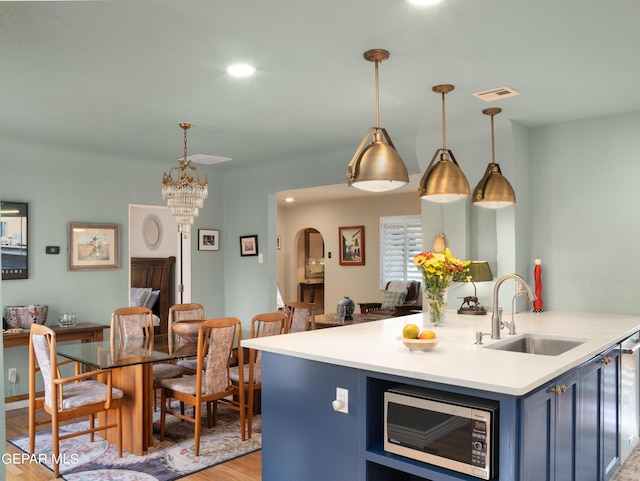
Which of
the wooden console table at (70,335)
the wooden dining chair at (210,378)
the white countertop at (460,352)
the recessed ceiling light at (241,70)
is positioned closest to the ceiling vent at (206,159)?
the wooden console table at (70,335)

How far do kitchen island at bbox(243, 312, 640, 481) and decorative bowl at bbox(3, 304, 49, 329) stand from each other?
3.14 m

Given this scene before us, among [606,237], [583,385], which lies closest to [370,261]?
[606,237]

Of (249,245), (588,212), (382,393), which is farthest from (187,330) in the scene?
(588,212)

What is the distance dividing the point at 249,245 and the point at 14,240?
8.47ft

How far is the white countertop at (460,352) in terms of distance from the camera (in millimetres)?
2129

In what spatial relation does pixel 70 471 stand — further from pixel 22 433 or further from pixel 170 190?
pixel 170 190

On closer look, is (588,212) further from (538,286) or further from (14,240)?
(14,240)

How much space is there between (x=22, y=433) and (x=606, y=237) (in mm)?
4873

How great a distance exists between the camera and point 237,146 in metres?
5.44

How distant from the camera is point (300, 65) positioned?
124 inches

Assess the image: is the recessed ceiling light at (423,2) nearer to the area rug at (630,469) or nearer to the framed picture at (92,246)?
the area rug at (630,469)

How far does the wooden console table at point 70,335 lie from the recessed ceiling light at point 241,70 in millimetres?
3104

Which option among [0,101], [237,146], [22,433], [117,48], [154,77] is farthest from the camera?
[237,146]

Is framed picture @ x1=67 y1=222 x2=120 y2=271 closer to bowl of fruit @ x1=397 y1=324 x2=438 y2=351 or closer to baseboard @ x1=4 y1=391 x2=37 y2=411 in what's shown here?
baseboard @ x1=4 y1=391 x2=37 y2=411
